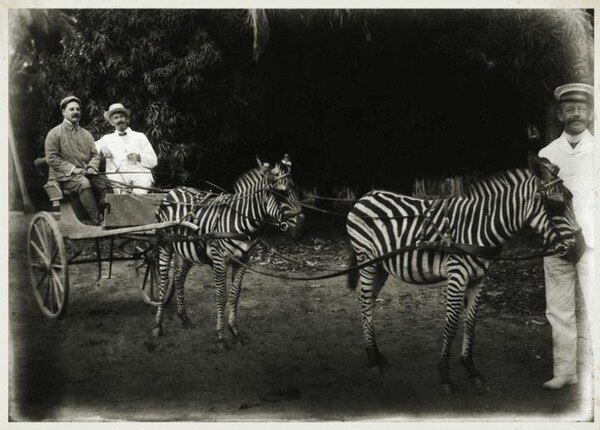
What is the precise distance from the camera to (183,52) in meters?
6.41

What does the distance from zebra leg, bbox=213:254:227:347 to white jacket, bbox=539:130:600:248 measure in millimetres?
2984

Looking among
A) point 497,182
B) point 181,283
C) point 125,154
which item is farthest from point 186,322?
point 497,182

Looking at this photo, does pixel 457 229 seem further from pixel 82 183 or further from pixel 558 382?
pixel 82 183

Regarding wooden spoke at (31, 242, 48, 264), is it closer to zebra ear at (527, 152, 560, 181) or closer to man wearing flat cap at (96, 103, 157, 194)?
man wearing flat cap at (96, 103, 157, 194)

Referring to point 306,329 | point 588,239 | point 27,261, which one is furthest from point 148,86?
point 588,239

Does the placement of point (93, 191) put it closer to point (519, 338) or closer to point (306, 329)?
point (306, 329)

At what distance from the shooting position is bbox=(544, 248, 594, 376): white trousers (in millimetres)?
5320

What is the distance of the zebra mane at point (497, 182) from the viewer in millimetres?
5141

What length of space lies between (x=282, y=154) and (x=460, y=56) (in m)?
1.99

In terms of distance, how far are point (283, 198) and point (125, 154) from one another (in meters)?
1.83

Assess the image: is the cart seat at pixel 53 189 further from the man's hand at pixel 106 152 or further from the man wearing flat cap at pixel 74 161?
the man's hand at pixel 106 152

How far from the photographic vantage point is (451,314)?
5.27 metres

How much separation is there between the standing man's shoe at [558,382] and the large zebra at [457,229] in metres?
0.58

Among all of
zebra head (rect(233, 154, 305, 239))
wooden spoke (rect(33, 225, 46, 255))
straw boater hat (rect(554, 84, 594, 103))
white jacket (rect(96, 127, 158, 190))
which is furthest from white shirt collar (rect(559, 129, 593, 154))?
wooden spoke (rect(33, 225, 46, 255))
